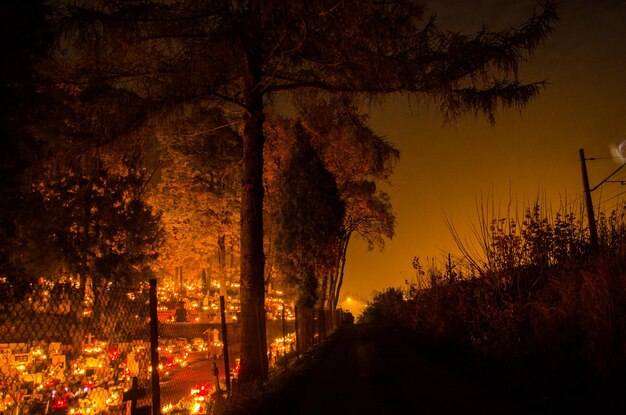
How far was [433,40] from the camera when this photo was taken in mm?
8875

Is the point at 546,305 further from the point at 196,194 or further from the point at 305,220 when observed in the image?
the point at 196,194

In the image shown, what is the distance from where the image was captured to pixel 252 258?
9664 mm

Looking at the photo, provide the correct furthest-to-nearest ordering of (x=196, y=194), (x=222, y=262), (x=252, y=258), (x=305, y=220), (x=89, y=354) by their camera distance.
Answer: (x=222, y=262)
(x=196, y=194)
(x=305, y=220)
(x=252, y=258)
(x=89, y=354)

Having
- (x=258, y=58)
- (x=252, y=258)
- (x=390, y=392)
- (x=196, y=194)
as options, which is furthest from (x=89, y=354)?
(x=196, y=194)

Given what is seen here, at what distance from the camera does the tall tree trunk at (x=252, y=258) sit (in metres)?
9.35

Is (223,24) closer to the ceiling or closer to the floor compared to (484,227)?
closer to the ceiling

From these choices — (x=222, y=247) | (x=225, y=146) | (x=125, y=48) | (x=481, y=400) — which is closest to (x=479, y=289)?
(x=481, y=400)

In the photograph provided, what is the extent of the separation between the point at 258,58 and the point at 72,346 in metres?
6.08

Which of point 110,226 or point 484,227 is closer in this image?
point 484,227

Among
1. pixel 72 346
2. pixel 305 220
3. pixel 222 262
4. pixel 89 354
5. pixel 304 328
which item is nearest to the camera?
pixel 72 346

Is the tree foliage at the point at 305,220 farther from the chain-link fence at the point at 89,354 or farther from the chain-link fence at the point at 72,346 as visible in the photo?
the chain-link fence at the point at 72,346

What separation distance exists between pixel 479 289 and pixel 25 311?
8.03 m

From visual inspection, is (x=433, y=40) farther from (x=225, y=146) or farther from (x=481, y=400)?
(x=225, y=146)

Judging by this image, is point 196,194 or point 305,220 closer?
point 305,220
